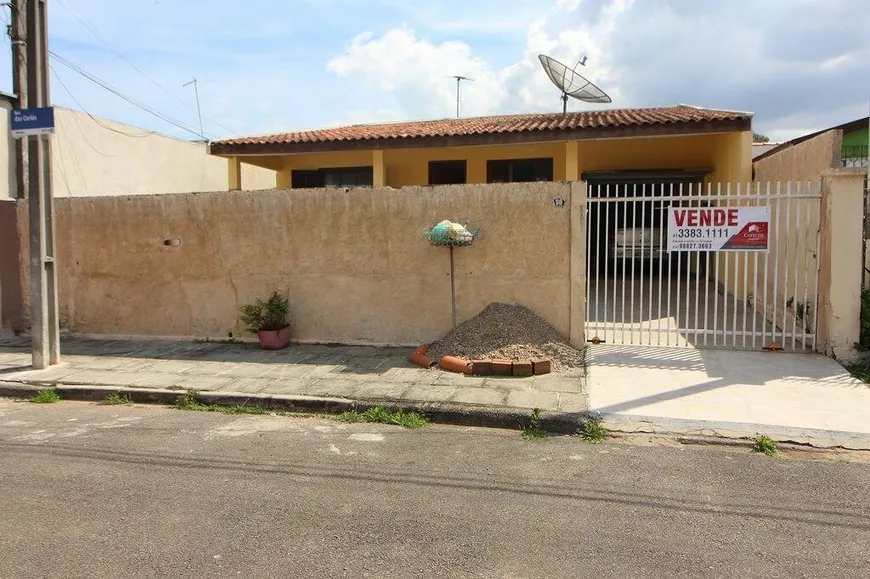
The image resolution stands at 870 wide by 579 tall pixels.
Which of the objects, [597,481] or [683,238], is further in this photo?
[683,238]

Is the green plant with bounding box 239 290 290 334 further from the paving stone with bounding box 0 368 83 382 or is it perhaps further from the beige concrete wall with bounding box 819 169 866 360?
the beige concrete wall with bounding box 819 169 866 360

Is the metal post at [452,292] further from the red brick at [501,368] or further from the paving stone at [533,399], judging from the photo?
the paving stone at [533,399]

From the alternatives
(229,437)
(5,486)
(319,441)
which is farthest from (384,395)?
(5,486)

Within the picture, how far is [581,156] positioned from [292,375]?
10169mm

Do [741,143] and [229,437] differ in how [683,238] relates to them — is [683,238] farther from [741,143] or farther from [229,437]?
[229,437]

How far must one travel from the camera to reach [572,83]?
541 inches

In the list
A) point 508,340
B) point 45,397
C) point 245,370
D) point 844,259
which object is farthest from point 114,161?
point 844,259

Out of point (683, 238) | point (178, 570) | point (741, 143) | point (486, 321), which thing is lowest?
point (178, 570)

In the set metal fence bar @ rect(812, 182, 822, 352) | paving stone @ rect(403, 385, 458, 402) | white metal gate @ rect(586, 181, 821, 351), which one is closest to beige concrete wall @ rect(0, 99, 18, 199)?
paving stone @ rect(403, 385, 458, 402)

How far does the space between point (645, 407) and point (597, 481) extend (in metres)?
1.86

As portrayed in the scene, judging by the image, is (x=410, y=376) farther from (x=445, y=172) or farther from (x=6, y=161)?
(x=6, y=161)

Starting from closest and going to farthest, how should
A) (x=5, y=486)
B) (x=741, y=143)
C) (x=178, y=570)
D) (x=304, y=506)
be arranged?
(x=178, y=570) → (x=304, y=506) → (x=5, y=486) → (x=741, y=143)

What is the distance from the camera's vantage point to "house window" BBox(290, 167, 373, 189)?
16.2 meters

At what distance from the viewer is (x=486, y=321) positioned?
26.7ft
